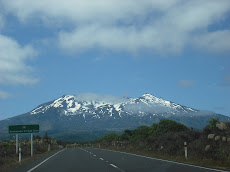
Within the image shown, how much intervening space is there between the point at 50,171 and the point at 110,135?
269 ft

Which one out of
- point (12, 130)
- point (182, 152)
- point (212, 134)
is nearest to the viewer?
point (212, 134)

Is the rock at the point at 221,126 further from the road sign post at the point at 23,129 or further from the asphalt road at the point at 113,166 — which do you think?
the road sign post at the point at 23,129

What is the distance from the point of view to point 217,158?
55.0 feet

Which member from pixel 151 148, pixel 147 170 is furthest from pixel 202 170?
pixel 151 148

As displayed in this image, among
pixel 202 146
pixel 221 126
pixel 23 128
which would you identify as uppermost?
pixel 221 126

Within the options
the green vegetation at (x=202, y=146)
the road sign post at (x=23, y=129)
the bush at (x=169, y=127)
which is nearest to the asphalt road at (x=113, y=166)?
the green vegetation at (x=202, y=146)

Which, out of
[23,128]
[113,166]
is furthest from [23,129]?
[113,166]

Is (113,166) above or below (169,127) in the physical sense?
below

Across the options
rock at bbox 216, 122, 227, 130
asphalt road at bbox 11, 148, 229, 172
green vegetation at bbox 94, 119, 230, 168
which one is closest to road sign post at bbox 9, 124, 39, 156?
green vegetation at bbox 94, 119, 230, 168

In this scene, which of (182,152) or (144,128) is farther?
(144,128)

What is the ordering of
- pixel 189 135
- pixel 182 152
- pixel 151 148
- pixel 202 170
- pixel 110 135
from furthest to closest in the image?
pixel 110 135
pixel 151 148
pixel 189 135
pixel 182 152
pixel 202 170

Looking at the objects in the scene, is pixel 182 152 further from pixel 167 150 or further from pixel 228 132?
pixel 228 132

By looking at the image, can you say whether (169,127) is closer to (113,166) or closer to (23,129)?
(23,129)

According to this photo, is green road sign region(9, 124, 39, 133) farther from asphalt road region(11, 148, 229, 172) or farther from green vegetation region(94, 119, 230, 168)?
asphalt road region(11, 148, 229, 172)
